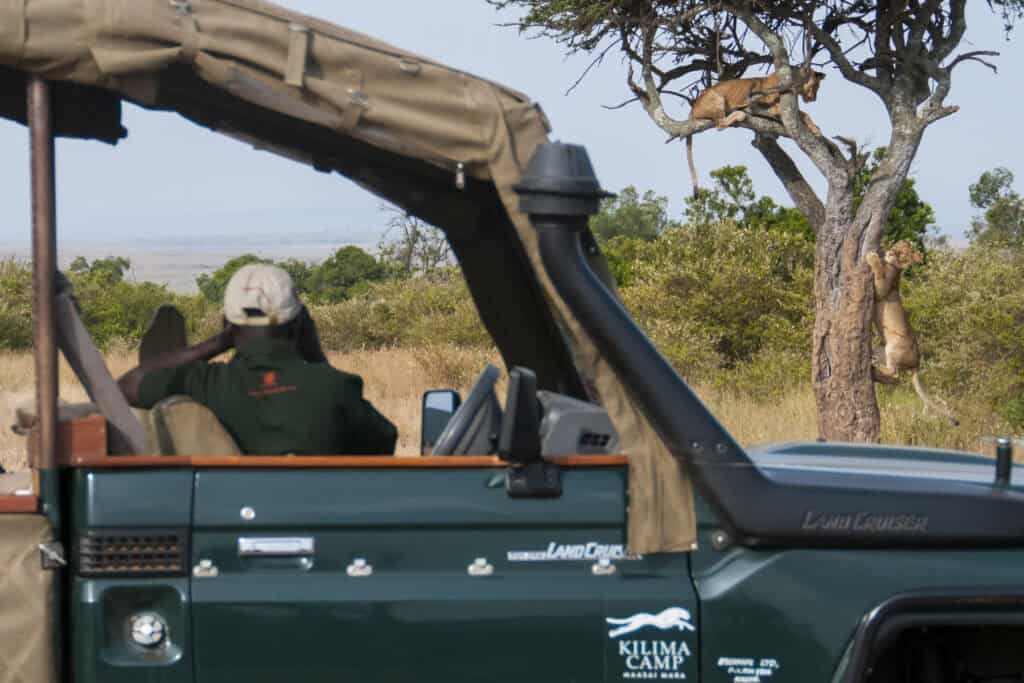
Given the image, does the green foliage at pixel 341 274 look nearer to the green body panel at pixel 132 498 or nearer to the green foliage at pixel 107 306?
the green foliage at pixel 107 306

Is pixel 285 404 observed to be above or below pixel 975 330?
below

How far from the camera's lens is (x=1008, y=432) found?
37.8ft

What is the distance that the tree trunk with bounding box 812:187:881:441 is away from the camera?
37.7 feet

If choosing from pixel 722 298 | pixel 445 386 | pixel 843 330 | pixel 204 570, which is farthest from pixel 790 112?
pixel 204 570

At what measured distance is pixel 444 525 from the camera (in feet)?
Result: 9.82

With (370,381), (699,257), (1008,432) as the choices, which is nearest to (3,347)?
(370,381)

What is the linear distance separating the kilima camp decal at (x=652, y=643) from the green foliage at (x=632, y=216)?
93.1 feet

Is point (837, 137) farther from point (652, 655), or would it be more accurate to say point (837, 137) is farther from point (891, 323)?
point (652, 655)

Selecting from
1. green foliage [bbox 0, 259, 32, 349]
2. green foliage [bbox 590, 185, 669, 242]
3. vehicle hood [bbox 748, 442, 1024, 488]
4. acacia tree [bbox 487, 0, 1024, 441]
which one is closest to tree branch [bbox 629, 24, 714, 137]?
acacia tree [bbox 487, 0, 1024, 441]

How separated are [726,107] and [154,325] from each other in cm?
871

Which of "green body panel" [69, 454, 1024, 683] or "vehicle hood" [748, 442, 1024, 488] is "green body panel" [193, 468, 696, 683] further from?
"vehicle hood" [748, 442, 1024, 488]

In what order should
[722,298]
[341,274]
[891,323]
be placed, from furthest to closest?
[722,298]
[341,274]
[891,323]

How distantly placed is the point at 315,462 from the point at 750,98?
9659 millimetres

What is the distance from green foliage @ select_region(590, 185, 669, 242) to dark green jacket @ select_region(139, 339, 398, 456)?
28.0 metres
